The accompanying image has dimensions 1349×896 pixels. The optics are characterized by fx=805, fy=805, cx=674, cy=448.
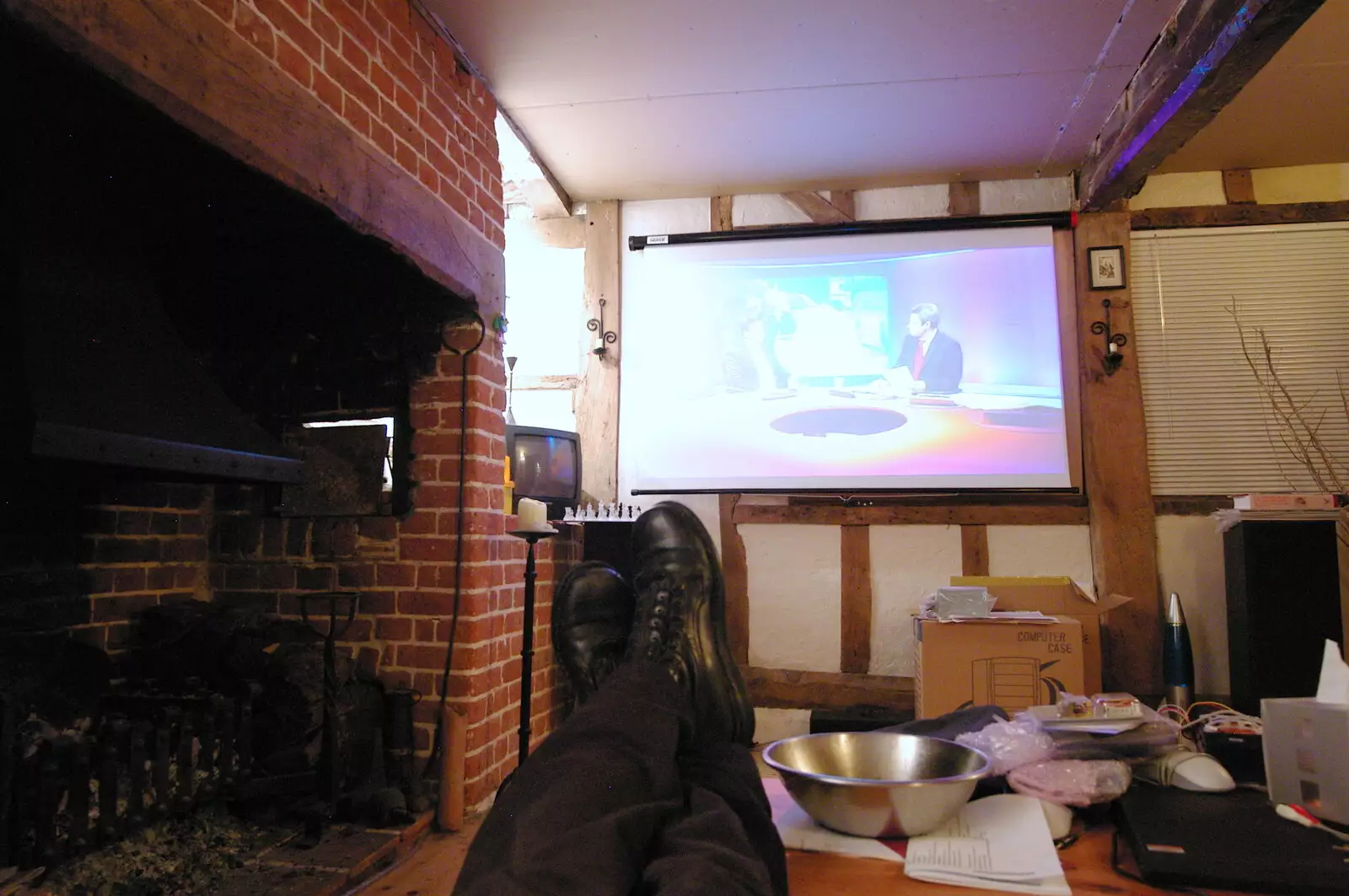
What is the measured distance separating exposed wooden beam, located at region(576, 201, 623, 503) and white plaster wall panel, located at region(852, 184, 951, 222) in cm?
103

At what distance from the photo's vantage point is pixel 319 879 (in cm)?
157

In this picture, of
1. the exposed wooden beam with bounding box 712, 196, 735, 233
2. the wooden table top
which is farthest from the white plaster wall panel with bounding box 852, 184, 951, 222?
the wooden table top

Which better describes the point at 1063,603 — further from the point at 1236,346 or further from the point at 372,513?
the point at 372,513

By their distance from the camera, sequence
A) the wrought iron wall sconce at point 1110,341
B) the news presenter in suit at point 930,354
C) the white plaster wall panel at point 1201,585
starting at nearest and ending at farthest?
the white plaster wall panel at point 1201,585 → the wrought iron wall sconce at point 1110,341 → the news presenter in suit at point 930,354

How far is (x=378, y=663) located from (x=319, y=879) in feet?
2.04

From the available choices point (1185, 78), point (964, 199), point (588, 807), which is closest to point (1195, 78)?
point (1185, 78)

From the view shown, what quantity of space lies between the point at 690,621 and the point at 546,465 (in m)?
1.03

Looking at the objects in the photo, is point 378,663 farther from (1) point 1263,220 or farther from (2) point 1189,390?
(1) point 1263,220

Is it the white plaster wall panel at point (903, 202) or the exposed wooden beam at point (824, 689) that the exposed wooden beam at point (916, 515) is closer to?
the exposed wooden beam at point (824, 689)

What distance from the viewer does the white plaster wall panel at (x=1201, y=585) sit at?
2867 mm

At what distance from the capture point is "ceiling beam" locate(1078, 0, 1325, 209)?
189cm

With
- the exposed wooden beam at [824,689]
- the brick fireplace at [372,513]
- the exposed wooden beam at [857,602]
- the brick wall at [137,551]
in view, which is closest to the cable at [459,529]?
the brick fireplace at [372,513]

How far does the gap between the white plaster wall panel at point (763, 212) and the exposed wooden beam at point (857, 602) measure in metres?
1.28

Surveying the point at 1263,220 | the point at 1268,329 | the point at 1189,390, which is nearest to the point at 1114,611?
the point at 1189,390
